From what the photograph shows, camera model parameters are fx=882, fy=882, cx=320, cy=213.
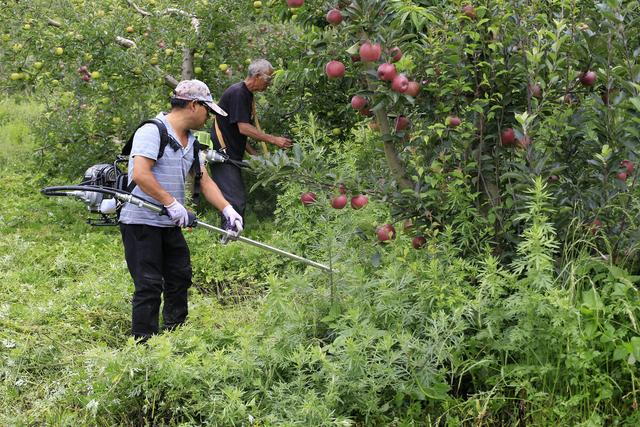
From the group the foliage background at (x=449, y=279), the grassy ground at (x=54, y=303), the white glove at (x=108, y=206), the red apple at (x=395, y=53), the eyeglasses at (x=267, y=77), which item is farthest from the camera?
the eyeglasses at (x=267, y=77)

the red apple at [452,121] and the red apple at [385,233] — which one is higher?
the red apple at [452,121]

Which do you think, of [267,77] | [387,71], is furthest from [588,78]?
[267,77]

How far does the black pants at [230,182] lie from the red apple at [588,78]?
3.54 meters

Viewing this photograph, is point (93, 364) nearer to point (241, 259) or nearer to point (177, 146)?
point (177, 146)

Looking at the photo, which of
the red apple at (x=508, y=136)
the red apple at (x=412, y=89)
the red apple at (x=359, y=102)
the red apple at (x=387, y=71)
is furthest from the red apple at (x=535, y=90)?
the red apple at (x=359, y=102)

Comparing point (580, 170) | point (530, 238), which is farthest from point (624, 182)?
point (530, 238)

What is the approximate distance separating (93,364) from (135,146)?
1205mm

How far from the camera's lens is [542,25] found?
3.99 m

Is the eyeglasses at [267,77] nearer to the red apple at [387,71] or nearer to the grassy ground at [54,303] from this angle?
the grassy ground at [54,303]

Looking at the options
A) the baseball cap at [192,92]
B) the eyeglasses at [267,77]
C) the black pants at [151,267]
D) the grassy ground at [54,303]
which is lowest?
the grassy ground at [54,303]

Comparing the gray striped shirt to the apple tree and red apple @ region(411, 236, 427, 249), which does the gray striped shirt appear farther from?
red apple @ region(411, 236, 427, 249)

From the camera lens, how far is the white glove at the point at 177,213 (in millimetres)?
4676

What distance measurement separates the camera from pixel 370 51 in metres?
3.79

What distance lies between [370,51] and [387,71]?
0.37 feet
